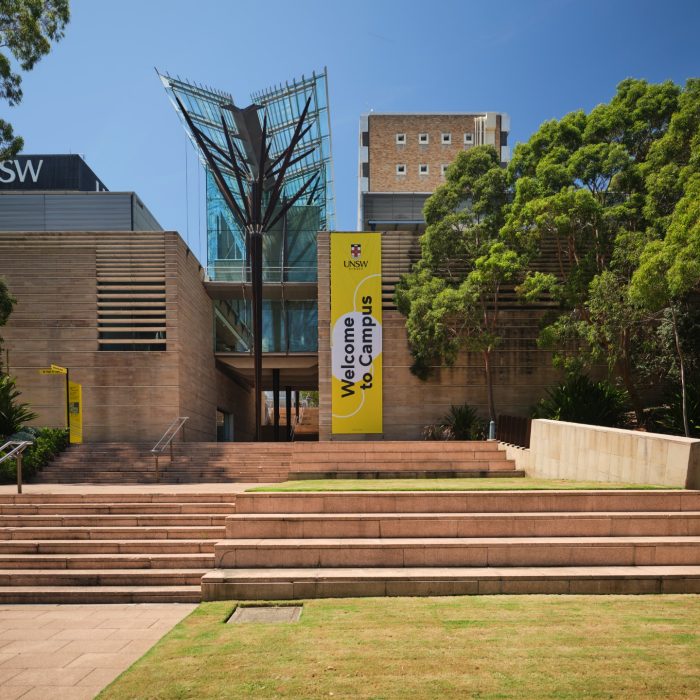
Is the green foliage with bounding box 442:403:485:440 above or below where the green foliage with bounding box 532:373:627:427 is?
below

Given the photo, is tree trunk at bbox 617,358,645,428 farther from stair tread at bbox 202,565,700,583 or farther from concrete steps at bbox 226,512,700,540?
stair tread at bbox 202,565,700,583

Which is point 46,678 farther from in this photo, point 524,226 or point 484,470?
point 524,226

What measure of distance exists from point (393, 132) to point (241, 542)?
1802 inches

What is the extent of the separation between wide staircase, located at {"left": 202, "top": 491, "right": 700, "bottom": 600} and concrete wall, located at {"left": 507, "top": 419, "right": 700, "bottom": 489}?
36.1 inches

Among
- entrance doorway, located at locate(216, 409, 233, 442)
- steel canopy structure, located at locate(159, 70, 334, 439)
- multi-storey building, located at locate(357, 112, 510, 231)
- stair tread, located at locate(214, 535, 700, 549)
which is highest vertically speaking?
multi-storey building, located at locate(357, 112, 510, 231)

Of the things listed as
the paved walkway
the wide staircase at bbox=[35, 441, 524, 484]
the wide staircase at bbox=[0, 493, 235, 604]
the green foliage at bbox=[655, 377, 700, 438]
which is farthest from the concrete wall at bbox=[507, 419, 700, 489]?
the paved walkway

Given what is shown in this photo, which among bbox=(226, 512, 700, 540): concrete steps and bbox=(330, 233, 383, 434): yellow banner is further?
bbox=(330, 233, 383, 434): yellow banner

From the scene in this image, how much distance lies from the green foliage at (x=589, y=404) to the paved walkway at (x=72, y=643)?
1295cm

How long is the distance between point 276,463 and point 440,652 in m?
13.0

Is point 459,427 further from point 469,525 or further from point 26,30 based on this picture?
point 26,30

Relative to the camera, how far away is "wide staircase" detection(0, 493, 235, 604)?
809 centimetres

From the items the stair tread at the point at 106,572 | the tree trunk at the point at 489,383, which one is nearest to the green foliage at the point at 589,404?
the tree trunk at the point at 489,383

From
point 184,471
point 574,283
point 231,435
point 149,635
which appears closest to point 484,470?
point 574,283

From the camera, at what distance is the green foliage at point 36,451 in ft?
52.5
